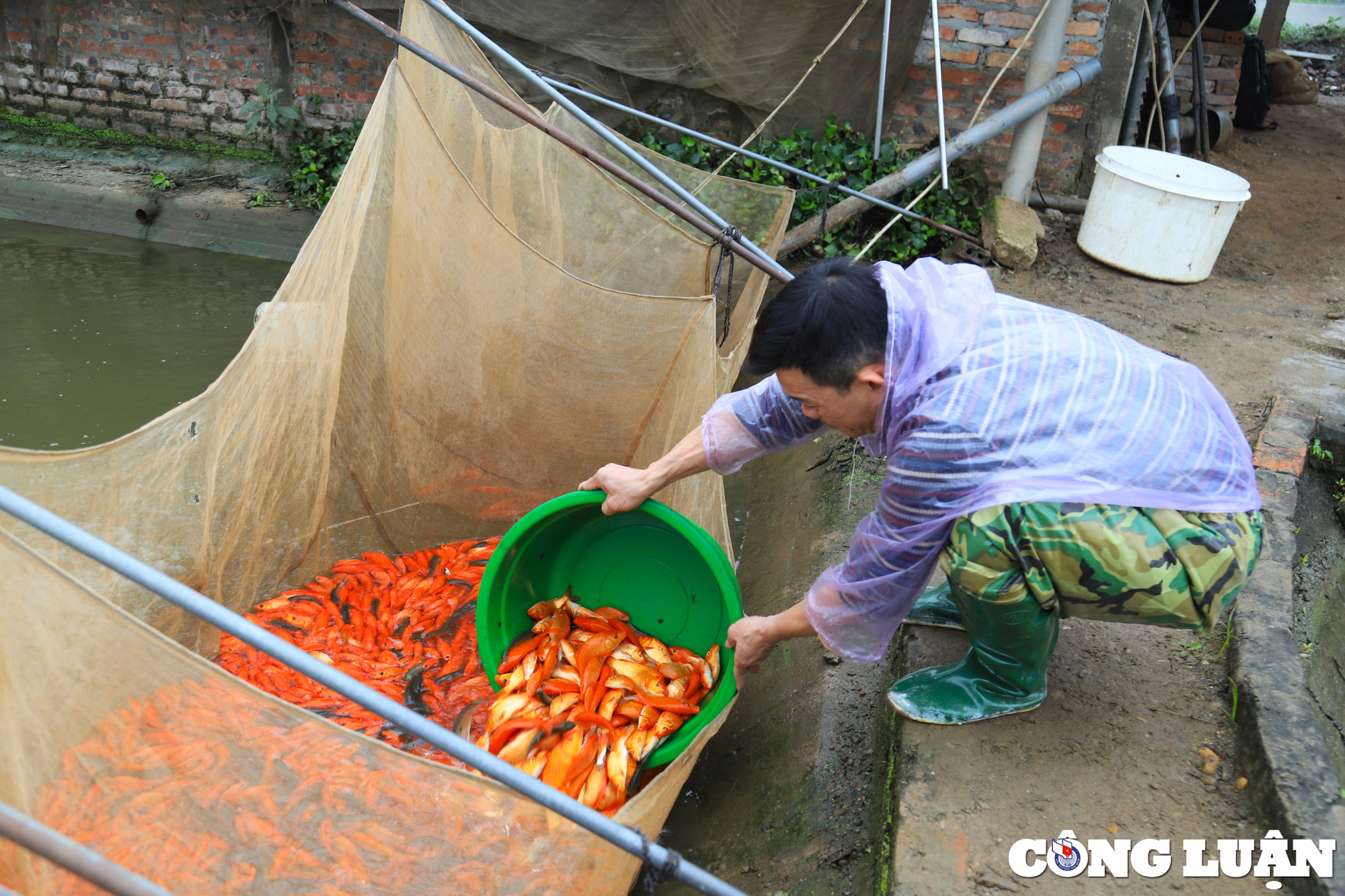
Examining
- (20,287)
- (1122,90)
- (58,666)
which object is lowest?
(20,287)

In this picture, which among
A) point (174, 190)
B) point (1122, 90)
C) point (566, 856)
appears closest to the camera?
point (566, 856)

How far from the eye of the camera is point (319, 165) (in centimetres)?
636

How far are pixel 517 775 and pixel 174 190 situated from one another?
→ 643 centimetres

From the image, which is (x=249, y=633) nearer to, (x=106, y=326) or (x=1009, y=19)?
(x=106, y=326)

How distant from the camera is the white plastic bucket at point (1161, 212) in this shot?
14.4 ft

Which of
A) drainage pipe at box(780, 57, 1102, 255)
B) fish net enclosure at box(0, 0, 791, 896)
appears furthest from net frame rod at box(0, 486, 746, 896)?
drainage pipe at box(780, 57, 1102, 255)

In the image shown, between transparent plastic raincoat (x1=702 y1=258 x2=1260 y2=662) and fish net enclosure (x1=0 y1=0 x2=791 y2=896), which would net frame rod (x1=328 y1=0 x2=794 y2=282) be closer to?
fish net enclosure (x1=0 y1=0 x2=791 y2=896)

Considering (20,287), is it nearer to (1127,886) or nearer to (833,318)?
(833,318)

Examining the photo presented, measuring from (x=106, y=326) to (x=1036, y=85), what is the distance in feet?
17.2

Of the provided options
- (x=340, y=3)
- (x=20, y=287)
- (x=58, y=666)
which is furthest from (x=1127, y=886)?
(x=20, y=287)

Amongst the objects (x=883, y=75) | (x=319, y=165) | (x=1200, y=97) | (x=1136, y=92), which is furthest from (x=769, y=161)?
(x=1200, y=97)

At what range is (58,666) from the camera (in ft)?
4.46

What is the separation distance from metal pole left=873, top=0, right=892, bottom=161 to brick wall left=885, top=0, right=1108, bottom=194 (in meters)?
0.27

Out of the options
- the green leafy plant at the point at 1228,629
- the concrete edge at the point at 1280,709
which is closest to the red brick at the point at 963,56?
the concrete edge at the point at 1280,709
